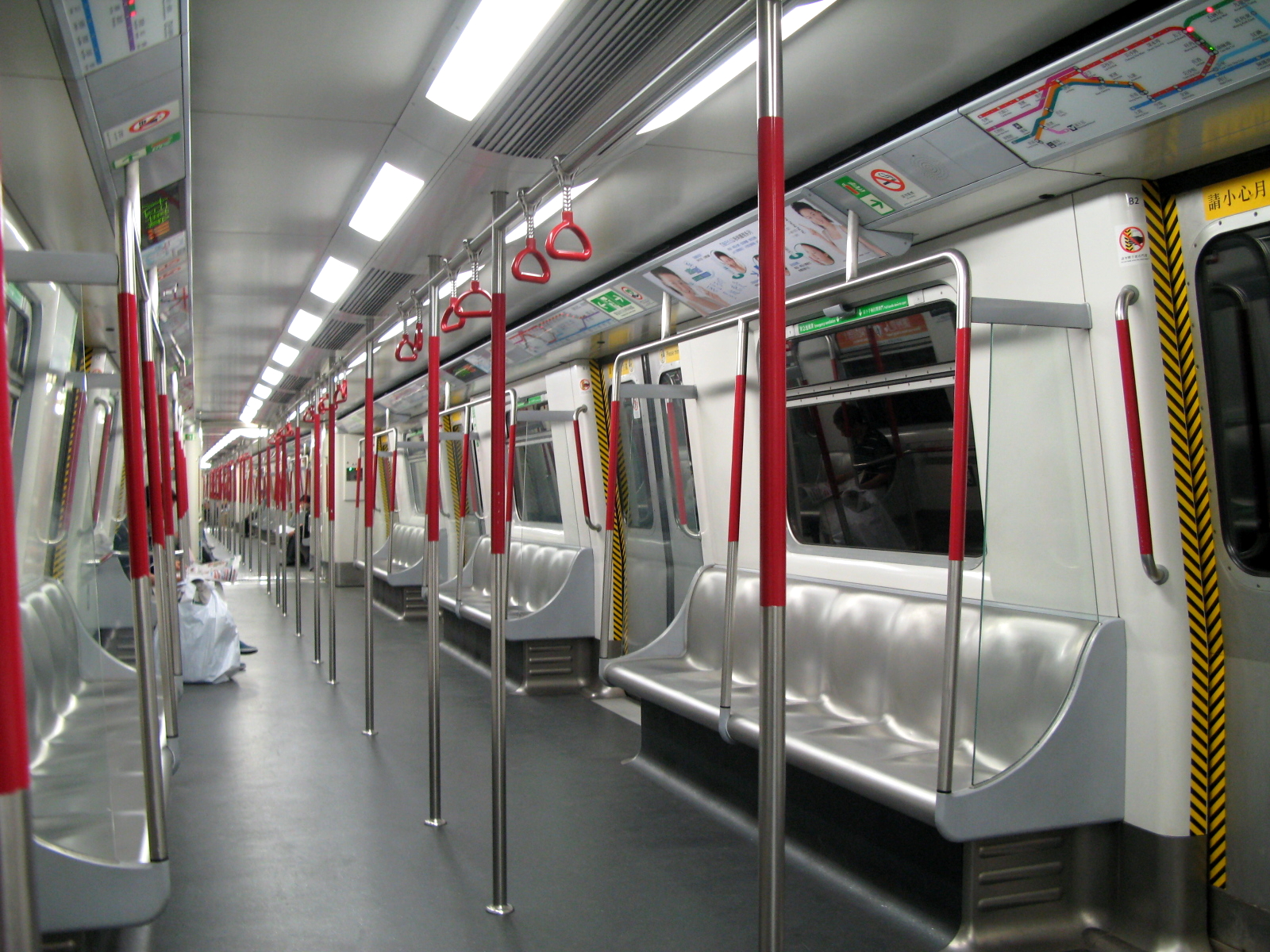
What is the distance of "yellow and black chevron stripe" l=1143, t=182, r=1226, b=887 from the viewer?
318 cm

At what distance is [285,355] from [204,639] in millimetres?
3053

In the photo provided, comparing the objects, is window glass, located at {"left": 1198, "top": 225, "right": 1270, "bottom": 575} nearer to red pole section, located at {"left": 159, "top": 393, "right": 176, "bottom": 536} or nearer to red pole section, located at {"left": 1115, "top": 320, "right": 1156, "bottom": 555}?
red pole section, located at {"left": 1115, "top": 320, "right": 1156, "bottom": 555}

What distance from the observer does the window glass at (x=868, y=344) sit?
426 cm

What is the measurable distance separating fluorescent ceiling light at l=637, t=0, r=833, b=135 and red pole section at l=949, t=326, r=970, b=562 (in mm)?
997

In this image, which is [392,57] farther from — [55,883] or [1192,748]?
[1192,748]

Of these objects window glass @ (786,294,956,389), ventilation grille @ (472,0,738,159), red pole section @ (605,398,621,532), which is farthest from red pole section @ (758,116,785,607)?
red pole section @ (605,398,621,532)

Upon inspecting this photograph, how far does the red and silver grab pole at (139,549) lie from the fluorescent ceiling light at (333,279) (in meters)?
3.28

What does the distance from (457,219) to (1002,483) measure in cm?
280

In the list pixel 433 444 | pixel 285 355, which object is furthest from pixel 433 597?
pixel 285 355

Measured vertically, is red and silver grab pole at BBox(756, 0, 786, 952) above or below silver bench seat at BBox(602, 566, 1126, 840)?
above

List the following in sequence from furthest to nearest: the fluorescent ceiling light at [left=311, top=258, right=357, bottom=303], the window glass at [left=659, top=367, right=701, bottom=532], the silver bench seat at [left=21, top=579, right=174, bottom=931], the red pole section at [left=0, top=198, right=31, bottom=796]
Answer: the fluorescent ceiling light at [left=311, top=258, right=357, bottom=303] → the window glass at [left=659, top=367, right=701, bottom=532] → the silver bench seat at [left=21, top=579, right=174, bottom=931] → the red pole section at [left=0, top=198, right=31, bottom=796]

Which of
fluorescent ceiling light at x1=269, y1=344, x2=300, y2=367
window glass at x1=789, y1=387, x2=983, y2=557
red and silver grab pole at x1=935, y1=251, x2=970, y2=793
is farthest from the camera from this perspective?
fluorescent ceiling light at x1=269, y1=344, x2=300, y2=367

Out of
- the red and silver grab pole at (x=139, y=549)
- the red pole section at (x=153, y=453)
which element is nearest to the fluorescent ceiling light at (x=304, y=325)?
the red pole section at (x=153, y=453)

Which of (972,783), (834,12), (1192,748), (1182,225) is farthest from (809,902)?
(834,12)
